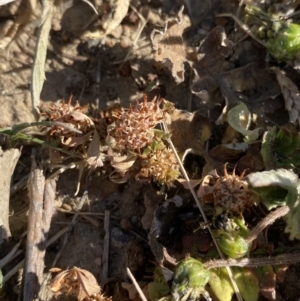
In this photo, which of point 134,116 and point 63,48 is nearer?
point 134,116

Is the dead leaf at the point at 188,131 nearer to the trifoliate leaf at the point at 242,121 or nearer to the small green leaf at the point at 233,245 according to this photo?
the trifoliate leaf at the point at 242,121

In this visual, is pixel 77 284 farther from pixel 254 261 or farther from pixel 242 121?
pixel 242 121

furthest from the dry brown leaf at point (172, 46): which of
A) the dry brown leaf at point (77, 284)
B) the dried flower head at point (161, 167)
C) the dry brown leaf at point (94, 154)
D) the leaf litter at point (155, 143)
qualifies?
the dry brown leaf at point (77, 284)

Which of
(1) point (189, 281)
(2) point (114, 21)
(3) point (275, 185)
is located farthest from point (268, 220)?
(2) point (114, 21)

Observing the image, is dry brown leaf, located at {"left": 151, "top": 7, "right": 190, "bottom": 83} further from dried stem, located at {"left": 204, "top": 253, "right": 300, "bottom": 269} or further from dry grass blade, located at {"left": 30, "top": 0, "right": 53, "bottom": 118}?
dried stem, located at {"left": 204, "top": 253, "right": 300, "bottom": 269}

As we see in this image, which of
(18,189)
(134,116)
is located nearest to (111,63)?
(134,116)

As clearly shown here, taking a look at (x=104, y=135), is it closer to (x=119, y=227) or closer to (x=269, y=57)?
(x=119, y=227)
